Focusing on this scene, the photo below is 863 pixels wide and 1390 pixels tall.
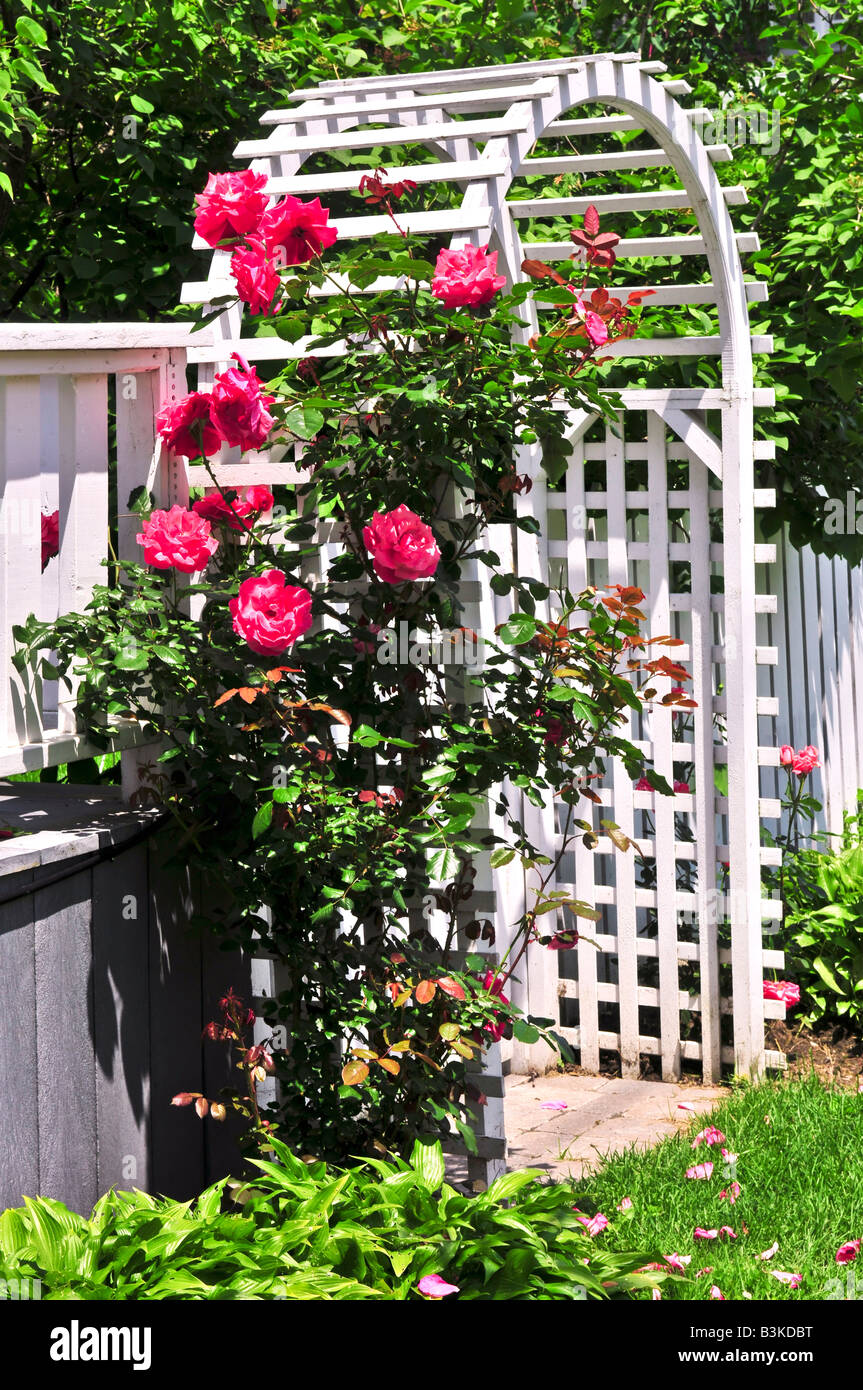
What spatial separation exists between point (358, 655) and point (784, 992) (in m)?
2.23

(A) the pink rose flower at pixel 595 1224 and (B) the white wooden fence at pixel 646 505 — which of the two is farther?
(B) the white wooden fence at pixel 646 505

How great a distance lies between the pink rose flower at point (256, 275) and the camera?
2740 mm

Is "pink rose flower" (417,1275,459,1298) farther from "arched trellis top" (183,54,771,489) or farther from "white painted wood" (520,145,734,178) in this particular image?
"white painted wood" (520,145,734,178)

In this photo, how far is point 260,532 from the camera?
3.04 metres

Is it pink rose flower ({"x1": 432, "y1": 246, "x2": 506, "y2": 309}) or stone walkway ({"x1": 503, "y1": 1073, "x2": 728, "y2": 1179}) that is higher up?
pink rose flower ({"x1": 432, "y1": 246, "x2": 506, "y2": 309})

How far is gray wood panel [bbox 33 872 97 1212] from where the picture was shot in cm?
271

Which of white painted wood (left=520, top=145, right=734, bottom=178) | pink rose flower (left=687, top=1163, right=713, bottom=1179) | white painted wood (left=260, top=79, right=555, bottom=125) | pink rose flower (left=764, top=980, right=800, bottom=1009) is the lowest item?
pink rose flower (left=687, top=1163, right=713, bottom=1179)

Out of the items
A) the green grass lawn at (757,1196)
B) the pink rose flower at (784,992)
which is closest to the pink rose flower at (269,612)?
the green grass lawn at (757,1196)

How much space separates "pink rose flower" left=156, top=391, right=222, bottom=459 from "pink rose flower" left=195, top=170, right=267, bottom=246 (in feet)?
1.01

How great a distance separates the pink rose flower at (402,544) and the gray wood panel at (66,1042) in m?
0.84

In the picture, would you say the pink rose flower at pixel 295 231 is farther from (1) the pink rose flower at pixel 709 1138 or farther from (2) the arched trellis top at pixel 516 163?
(1) the pink rose flower at pixel 709 1138

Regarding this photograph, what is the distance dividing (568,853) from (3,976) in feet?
8.65

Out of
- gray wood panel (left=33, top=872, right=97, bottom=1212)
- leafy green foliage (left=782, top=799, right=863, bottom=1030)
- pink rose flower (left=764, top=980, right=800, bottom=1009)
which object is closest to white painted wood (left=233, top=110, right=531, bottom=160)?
gray wood panel (left=33, top=872, right=97, bottom=1212)

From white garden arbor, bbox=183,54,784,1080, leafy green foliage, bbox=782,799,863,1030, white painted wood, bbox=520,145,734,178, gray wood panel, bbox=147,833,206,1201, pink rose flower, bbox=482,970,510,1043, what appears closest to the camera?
pink rose flower, bbox=482,970,510,1043
